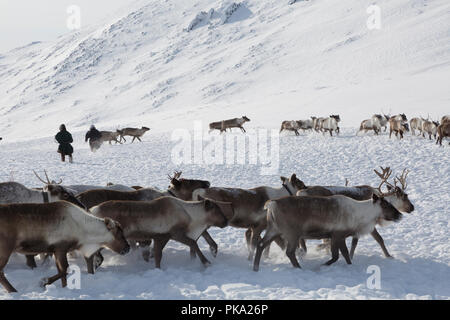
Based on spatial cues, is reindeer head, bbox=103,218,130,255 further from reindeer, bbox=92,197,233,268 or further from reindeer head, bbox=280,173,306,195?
reindeer head, bbox=280,173,306,195

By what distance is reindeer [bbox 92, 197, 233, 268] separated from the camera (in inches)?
286

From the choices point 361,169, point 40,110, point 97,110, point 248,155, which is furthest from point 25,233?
point 40,110

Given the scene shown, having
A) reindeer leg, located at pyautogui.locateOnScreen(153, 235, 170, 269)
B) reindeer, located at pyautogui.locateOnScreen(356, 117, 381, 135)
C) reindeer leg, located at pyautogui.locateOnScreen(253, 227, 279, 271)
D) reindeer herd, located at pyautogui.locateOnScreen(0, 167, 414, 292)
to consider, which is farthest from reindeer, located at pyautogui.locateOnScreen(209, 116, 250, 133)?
reindeer leg, located at pyautogui.locateOnScreen(153, 235, 170, 269)

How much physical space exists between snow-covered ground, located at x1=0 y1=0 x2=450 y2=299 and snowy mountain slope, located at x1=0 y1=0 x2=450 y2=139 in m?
0.41

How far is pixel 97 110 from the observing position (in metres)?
87.6

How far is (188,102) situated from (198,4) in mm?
89677

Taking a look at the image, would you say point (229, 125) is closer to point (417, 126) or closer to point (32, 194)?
point (417, 126)

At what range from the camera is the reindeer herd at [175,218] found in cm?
625

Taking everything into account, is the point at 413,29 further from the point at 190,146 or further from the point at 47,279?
the point at 47,279

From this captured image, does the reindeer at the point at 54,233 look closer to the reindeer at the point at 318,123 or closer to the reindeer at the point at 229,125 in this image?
the reindeer at the point at 318,123

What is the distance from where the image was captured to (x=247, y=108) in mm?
46562

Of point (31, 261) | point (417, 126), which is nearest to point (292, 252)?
point (31, 261)

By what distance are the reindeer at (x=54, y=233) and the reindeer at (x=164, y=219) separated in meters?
0.56

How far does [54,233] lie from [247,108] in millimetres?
40888
